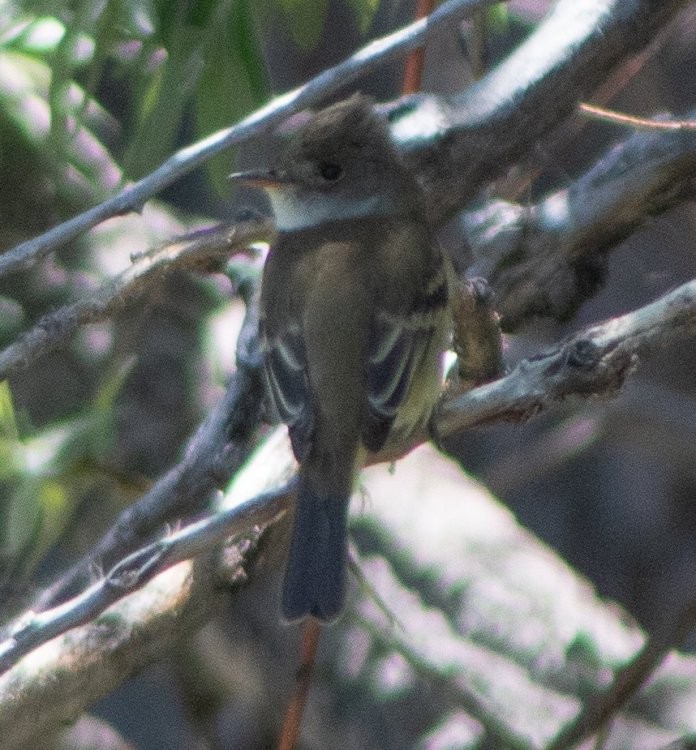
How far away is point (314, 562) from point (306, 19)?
1.22m

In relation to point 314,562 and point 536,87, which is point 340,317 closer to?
point 314,562

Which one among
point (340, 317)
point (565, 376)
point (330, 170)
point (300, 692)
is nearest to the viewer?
point (565, 376)

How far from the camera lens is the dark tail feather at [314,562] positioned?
11.8ft

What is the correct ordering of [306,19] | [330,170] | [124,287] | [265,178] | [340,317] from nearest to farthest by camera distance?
1. [124,287]
2. [306,19]
3. [340,317]
4. [265,178]
5. [330,170]

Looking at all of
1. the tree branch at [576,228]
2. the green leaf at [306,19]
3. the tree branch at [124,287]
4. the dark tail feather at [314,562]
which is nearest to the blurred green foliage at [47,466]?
the tree branch at [124,287]

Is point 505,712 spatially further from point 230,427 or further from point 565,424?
point 565,424

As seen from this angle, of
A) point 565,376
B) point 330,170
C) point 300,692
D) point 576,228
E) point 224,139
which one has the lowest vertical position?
point 300,692

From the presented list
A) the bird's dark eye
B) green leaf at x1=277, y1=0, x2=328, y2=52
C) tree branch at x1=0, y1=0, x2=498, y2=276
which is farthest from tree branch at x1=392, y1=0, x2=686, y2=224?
tree branch at x1=0, y1=0, x2=498, y2=276

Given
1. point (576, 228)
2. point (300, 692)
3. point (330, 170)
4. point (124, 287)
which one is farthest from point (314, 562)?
point (330, 170)

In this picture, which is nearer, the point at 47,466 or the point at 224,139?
the point at 224,139

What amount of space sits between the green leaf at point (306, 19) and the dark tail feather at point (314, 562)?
100 cm

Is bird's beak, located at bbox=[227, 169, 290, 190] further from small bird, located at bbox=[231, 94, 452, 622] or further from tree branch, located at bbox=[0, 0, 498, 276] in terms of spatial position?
tree branch, located at bbox=[0, 0, 498, 276]

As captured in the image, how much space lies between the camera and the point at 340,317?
13.2ft

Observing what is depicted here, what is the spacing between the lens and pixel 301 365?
389 cm
